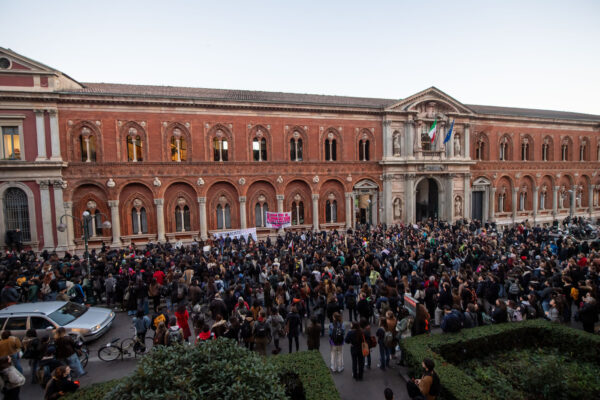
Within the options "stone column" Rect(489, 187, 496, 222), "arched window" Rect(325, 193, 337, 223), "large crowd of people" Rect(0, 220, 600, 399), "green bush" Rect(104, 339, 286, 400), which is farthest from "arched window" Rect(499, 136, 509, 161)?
"green bush" Rect(104, 339, 286, 400)

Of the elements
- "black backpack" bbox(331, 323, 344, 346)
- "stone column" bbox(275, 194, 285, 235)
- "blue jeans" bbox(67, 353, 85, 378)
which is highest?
"stone column" bbox(275, 194, 285, 235)

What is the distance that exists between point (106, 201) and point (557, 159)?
46777 mm

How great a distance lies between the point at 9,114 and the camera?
20422 millimetres

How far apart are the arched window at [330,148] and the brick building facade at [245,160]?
4.0 inches

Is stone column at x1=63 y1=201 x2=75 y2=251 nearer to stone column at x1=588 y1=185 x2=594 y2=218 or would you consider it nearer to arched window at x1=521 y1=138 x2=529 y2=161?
arched window at x1=521 y1=138 x2=529 y2=161

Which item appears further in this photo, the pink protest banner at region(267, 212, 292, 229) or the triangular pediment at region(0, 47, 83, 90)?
the pink protest banner at region(267, 212, 292, 229)

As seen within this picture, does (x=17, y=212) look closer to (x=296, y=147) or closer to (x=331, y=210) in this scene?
(x=296, y=147)

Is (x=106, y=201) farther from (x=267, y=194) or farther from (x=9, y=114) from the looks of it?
(x=267, y=194)

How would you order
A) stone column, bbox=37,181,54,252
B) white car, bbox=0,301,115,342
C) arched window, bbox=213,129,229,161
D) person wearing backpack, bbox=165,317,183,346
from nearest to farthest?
1. person wearing backpack, bbox=165,317,183,346
2. white car, bbox=0,301,115,342
3. stone column, bbox=37,181,54,252
4. arched window, bbox=213,129,229,161

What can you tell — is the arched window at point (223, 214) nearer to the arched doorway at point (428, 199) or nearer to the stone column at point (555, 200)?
the arched doorway at point (428, 199)

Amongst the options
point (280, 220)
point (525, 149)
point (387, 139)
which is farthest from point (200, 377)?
point (525, 149)

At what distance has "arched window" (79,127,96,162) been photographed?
22.2 meters

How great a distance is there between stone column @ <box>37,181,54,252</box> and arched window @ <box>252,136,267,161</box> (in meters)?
14.8

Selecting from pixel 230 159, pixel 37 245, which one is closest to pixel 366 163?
pixel 230 159
